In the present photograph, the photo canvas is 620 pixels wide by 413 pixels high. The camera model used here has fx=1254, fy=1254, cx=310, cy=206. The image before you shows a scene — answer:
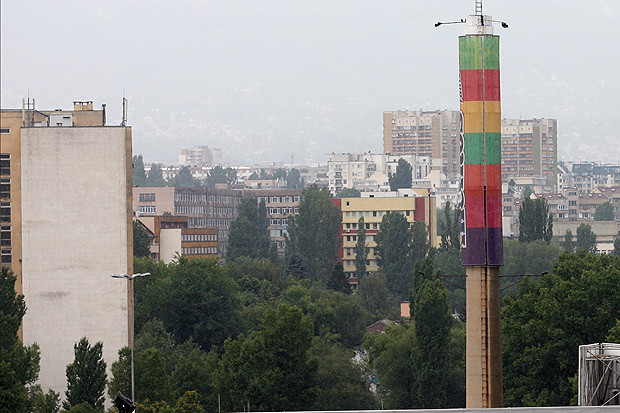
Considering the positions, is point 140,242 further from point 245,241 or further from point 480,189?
point 480,189

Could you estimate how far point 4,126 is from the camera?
276ft

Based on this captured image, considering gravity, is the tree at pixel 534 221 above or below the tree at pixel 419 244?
above

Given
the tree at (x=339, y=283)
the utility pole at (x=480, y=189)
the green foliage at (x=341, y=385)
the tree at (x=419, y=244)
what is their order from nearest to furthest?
the utility pole at (x=480, y=189) < the green foliage at (x=341, y=385) < the tree at (x=339, y=283) < the tree at (x=419, y=244)

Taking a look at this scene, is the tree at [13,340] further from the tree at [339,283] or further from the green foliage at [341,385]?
the tree at [339,283]

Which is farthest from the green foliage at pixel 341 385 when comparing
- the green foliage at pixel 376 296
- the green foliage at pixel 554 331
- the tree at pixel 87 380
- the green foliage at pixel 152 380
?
the green foliage at pixel 376 296

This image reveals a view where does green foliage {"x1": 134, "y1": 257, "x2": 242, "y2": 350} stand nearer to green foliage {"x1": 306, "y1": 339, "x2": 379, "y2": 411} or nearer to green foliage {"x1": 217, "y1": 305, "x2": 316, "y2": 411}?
green foliage {"x1": 306, "y1": 339, "x2": 379, "y2": 411}

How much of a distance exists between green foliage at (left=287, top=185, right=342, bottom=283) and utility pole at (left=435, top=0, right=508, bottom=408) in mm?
103389

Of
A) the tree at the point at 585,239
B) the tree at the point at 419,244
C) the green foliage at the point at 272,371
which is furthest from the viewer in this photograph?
the tree at the point at 585,239

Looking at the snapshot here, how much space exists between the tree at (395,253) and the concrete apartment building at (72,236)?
64610 millimetres

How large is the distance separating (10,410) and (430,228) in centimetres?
13184

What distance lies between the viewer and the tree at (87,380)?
199 ft

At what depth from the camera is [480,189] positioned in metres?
38.6

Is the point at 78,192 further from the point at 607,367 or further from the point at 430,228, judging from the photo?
the point at 430,228

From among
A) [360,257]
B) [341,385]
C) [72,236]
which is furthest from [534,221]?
[72,236]
